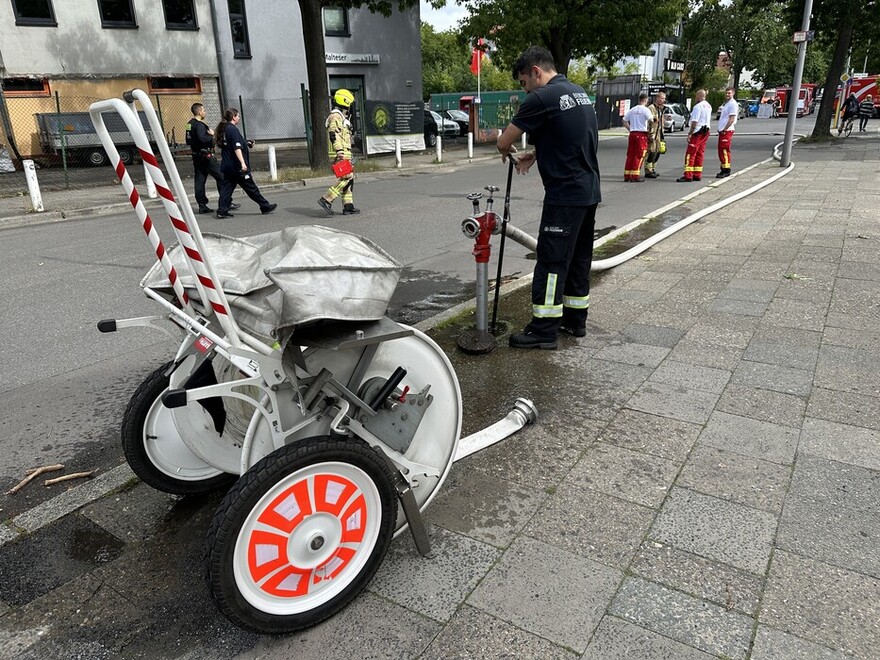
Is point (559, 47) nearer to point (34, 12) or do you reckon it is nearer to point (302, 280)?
point (34, 12)

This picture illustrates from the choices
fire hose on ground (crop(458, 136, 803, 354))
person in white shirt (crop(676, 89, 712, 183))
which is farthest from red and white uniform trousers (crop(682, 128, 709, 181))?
fire hose on ground (crop(458, 136, 803, 354))

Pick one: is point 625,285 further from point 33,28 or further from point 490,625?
point 33,28

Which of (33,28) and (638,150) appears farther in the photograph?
(33,28)

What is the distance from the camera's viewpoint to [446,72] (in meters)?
63.1

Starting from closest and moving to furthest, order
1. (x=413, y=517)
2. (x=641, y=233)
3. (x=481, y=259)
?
(x=413, y=517)
(x=481, y=259)
(x=641, y=233)

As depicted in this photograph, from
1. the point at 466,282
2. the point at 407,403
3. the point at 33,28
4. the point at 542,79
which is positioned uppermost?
the point at 33,28

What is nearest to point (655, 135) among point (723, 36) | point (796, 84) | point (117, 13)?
point (796, 84)

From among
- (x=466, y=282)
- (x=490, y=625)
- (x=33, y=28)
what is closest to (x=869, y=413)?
(x=490, y=625)

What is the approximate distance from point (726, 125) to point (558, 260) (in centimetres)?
1209

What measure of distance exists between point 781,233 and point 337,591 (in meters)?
8.31

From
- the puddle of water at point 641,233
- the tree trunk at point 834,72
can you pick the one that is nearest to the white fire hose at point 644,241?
the puddle of water at point 641,233

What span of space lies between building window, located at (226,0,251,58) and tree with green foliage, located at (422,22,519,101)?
35385mm

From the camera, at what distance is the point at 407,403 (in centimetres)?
247

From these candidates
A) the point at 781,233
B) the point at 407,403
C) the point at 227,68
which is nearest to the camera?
the point at 407,403
